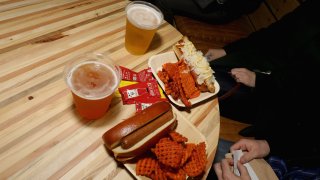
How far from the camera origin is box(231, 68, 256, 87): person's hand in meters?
2.15

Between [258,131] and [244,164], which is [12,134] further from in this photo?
[258,131]

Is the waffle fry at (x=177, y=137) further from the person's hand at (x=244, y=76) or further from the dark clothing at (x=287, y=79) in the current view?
the person's hand at (x=244, y=76)

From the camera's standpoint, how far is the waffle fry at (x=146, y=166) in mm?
959

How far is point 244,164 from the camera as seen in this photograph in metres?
1.52

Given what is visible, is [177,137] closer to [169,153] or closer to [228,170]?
[169,153]

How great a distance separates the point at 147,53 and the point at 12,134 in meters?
0.84

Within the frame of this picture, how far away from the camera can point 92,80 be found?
40.1 inches

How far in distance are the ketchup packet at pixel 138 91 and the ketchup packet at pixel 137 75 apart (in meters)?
0.04

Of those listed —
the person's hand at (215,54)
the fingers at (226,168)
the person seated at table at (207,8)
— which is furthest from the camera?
the person seated at table at (207,8)

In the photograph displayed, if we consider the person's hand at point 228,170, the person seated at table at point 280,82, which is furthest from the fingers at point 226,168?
the person seated at table at point 280,82

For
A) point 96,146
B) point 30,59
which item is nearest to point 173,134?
point 96,146

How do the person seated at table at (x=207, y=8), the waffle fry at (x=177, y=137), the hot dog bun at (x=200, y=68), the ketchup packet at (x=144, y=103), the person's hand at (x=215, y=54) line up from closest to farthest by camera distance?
1. the waffle fry at (x=177, y=137)
2. the ketchup packet at (x=144, y=103)
3. the hot dog bun at (x=200, y=68)
4. the person's hand at (x=215, y=54)
5. the person seated at table at (x=207, y=8)

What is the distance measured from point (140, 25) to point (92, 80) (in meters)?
0.45

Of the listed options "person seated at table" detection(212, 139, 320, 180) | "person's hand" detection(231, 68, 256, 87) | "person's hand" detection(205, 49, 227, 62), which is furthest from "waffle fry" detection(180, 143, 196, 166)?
"person's hand" detection(205, 49, 227, 62)
